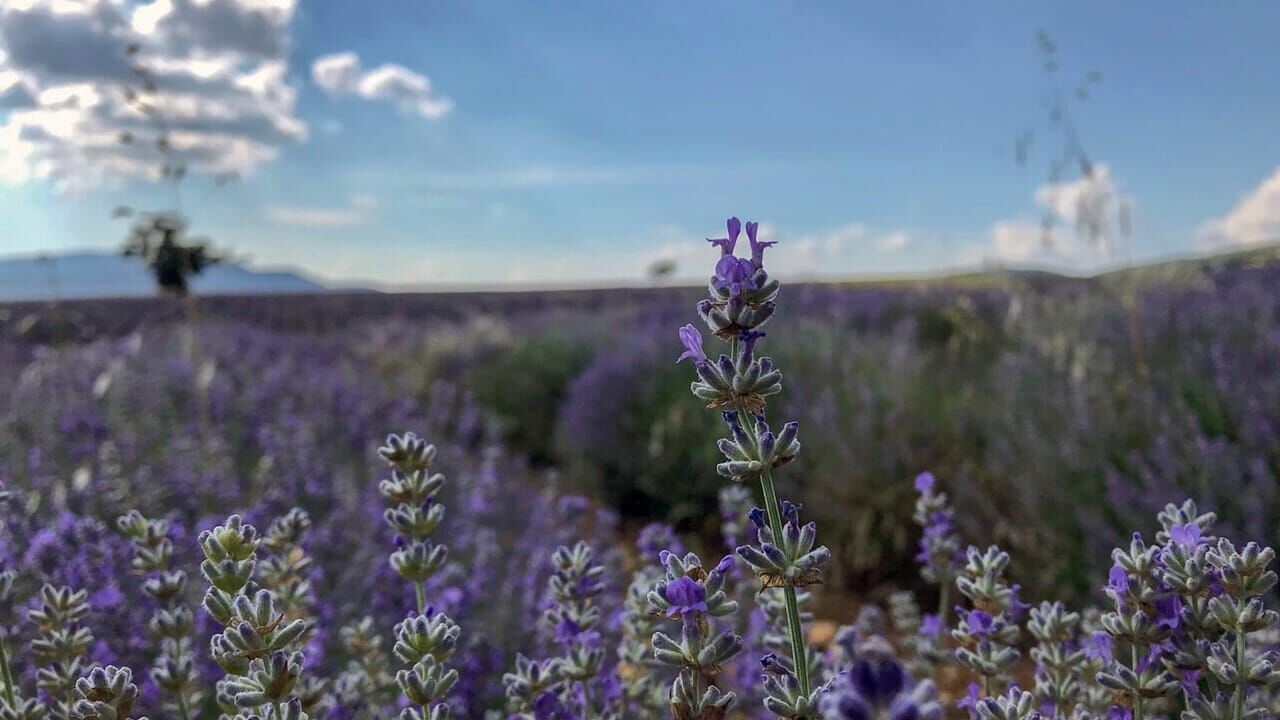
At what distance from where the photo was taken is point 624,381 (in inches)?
250

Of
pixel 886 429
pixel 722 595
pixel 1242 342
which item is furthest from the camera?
pixel 886 429

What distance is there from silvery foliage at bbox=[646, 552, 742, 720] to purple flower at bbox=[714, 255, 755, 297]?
24 cm

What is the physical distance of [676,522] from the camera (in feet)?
17.9

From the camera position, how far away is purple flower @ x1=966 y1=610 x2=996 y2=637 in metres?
1.21

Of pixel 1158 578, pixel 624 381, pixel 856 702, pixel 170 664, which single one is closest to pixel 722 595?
pixel 856 702

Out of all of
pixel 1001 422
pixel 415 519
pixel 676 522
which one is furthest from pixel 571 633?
pixel 676 522

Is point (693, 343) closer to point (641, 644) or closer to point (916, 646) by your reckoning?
point (641, 644)

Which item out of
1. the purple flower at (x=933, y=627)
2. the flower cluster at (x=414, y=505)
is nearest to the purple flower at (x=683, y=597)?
the flower cluster at (x=414, y=505)

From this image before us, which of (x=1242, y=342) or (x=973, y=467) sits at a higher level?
(x=1242, y=342)

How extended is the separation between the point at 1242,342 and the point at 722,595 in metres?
4.02

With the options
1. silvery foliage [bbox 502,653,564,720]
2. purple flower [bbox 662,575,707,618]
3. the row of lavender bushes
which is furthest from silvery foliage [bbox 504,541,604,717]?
the row of lavender bushes

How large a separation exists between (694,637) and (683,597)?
0.05m

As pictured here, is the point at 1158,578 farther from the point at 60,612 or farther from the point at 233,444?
the point at 233,444

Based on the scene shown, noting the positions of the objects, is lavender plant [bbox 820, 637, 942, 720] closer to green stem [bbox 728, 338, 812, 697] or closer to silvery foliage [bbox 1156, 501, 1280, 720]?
green stem [bbox 728, 338, 812, 697]
